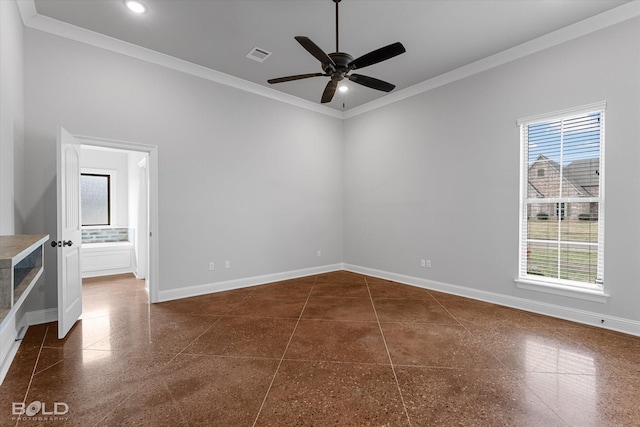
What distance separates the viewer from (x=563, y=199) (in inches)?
136

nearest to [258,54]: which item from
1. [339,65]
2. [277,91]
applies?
[277,91]

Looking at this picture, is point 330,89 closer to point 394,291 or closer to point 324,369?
point 324,369

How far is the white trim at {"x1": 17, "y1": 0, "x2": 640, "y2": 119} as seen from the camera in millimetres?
3045

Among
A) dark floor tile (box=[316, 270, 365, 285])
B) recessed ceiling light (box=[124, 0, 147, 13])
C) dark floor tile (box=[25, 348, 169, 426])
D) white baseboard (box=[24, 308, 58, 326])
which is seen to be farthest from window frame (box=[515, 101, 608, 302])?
white baseboard (box=[24, 308, 58, 326])

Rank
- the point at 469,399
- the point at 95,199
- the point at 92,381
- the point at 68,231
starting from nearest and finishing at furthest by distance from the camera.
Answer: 1. the point at 469,399
2. the point at 92,381
3. the point at 68,231
4. the point at 95,199

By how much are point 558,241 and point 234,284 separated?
4.52 meters

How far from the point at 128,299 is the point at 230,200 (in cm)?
201

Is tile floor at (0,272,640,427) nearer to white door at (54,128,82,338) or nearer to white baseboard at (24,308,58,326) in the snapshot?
white baseboard at (24,308,58,326)

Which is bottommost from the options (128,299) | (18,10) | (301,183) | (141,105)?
(128,299)

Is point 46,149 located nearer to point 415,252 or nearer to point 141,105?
point 141,105

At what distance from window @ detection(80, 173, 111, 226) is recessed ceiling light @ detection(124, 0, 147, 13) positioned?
179 inches

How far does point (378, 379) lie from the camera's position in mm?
2186

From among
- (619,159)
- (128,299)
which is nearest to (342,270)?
(128,299)

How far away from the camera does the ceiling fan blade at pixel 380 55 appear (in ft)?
8.07
